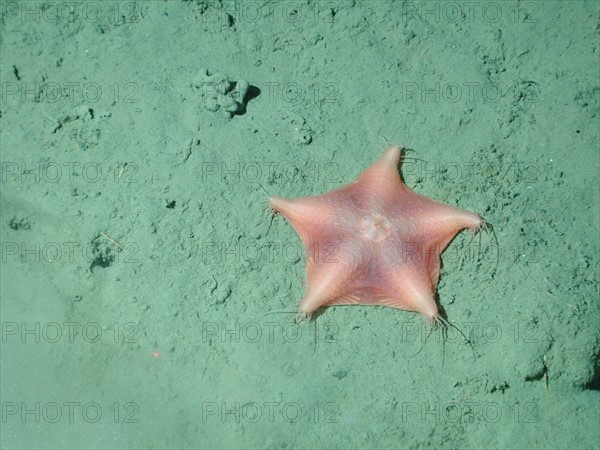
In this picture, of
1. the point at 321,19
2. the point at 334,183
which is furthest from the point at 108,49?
the point at 334,183

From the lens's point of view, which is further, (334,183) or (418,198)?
(334,183)

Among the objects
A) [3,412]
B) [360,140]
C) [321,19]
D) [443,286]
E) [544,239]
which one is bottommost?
[3,412]

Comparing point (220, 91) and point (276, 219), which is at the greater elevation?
point (220, 91)

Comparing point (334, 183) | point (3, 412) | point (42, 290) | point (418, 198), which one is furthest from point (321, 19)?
point (3, 412)

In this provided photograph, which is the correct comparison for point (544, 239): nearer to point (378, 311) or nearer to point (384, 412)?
point (378, 311)

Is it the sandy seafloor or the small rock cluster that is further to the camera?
the small rock cluster

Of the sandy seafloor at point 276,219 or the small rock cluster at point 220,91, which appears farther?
the small rock cluster at point 220,91

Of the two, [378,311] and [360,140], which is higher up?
[360,140]
